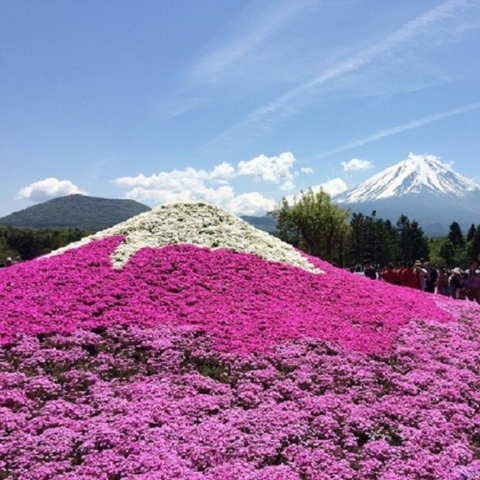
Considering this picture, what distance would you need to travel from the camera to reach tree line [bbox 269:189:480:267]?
6631 cm

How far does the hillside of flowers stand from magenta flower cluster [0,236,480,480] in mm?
37

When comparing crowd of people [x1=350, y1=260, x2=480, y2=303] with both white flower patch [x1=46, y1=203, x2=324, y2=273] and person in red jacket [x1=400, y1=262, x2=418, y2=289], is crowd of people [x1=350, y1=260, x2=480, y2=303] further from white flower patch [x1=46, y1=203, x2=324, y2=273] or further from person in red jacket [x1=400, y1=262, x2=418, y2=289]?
white flower patch [x1=46, y1=203, x2=324, y2=273]

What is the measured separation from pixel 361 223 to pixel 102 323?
120322mm

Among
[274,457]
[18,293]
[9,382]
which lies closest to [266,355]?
[274,457]

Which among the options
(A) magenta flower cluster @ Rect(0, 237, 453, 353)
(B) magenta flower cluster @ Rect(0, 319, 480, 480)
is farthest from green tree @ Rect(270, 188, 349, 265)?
(B) magenta flower cluster @ Rect(0, 319, 480, 480)

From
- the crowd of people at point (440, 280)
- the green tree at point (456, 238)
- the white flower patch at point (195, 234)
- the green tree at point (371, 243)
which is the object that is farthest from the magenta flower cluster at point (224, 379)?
the green tree at point (456, 238)

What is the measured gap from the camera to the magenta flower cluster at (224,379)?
8.26 m

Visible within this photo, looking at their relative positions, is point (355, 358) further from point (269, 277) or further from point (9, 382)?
point (9, 382)

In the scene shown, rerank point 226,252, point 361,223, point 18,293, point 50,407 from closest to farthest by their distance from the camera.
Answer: point 50,407 → point 18,293 → point 226,252 → point 361,223

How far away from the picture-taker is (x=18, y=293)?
15742 mm

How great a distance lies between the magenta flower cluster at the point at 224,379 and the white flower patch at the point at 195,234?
105 inches

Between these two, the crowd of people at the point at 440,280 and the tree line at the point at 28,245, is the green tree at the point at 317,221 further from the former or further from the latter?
the tree line at the point at 28,245

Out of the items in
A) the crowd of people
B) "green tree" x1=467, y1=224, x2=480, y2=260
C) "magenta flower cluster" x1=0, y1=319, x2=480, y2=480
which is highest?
"green tree" x1=467, y1=224, x2=480, y2=260

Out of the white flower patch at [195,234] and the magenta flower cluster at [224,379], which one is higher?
the white flower patch at [195,234]
